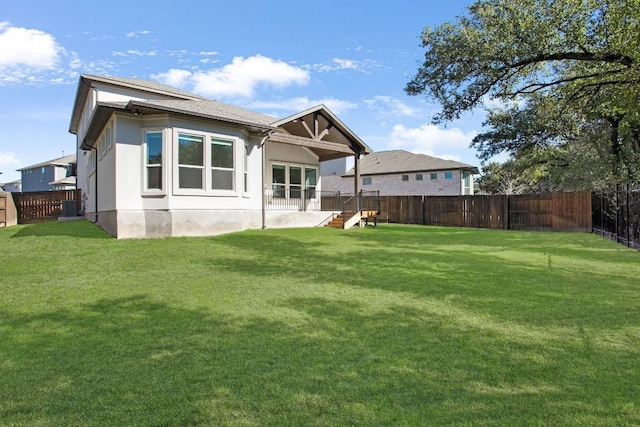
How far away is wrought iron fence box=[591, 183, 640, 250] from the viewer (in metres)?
11.8

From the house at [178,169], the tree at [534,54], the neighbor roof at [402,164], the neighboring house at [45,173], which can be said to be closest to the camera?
the tree at [534,54]

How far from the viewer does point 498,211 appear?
21.1 m

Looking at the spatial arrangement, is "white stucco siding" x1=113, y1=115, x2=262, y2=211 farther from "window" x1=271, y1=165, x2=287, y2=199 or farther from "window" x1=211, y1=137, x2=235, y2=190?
"window" x1=271, y1=165, x2=287, y2=199

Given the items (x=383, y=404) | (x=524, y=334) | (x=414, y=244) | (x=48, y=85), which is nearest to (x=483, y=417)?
(x=383, y=404)

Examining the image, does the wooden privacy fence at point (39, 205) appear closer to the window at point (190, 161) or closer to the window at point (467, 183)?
the window at point (190, 161)

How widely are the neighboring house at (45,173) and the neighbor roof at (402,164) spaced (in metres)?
28.4

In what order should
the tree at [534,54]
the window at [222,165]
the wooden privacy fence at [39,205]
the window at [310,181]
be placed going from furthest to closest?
the window at [310,181]
the wooden privacy fence at [39,205]
the window at [222,165]
the tree at [534,54]

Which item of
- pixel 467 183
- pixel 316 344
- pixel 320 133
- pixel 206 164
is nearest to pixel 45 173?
pixel 320 133

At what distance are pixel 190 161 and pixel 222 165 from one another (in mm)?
1090

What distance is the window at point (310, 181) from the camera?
19188mm

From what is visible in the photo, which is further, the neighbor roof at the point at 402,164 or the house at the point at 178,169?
the neighbor roof at the point at 402,164

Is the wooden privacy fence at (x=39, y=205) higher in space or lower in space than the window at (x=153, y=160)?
lower

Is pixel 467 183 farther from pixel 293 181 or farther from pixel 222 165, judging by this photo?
pixel 222 165

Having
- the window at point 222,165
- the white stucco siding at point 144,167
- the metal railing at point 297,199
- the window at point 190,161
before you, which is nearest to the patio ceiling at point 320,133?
the metal railing at point 297,199
